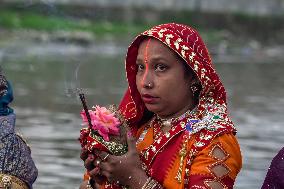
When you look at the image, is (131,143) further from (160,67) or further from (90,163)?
(160,67)

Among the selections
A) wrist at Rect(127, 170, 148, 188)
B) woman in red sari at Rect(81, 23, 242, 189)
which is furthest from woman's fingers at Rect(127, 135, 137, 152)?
wrist at Rect(127, 170, 148, 188)

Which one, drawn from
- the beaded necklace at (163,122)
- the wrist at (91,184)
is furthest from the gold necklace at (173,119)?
the wrist at (91,184)

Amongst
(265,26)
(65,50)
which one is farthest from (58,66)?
(265,26)

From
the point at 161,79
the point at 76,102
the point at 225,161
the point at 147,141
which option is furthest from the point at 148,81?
the point at 76,102

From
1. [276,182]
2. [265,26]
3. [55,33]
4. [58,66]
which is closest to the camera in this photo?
[276,182]

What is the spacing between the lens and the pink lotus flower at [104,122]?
3861mm

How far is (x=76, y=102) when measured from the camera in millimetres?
15312

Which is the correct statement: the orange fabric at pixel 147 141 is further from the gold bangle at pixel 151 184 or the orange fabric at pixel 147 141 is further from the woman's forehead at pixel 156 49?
the woman's forehead at pixel 156 49

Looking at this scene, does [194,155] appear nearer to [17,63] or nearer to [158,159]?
[158,159]

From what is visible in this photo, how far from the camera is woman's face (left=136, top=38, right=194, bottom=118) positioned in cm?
399

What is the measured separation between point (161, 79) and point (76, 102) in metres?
11.4

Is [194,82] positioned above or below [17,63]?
above

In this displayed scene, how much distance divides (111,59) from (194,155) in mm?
23603

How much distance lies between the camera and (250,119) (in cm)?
1380
